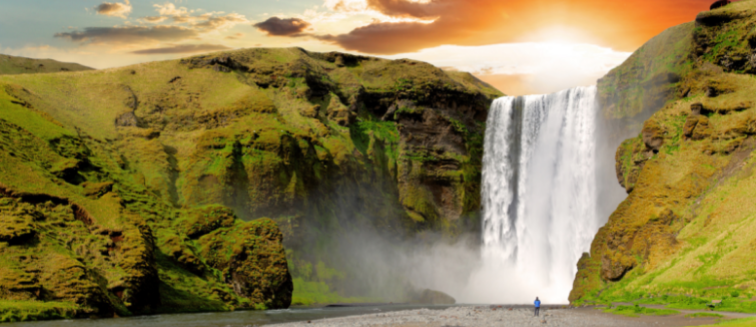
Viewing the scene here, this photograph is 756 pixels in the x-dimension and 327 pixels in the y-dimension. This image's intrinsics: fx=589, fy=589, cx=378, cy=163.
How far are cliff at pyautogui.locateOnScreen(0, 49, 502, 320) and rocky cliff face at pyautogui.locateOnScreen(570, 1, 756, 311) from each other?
2930 centimetres

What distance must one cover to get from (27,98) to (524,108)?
2484 inches

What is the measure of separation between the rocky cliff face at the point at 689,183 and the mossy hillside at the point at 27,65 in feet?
345

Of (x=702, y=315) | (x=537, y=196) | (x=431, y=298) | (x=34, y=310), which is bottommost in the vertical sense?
(x=431, y=298)

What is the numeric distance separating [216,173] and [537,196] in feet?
138

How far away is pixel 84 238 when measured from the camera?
39.6 metres

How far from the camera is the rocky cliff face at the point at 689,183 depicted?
37.5 m

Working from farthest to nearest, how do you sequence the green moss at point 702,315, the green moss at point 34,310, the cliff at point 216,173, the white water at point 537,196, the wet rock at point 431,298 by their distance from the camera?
1. the white water at point 537,196
2. the wet rock at point 431,298
3. the cliff at point 216,173
4. the green moss at point 34,310
5. the green moss at point 702,315

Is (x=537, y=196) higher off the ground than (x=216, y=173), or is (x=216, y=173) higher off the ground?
(x=216, y=173)

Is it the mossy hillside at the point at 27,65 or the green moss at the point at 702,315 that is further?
the mossy hillside at the point at 27,65

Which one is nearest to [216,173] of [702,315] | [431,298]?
[431,298]

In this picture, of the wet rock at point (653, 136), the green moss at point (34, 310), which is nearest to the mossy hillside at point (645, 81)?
the wet rock at point (653, 136)

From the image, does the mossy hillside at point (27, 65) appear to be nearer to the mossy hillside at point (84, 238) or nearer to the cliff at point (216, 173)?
the cliff at point (216, 173)

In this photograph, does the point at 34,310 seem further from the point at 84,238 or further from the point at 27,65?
the point at 27,65

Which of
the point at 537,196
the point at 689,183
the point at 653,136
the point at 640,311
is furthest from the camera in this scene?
the point at 537,196
